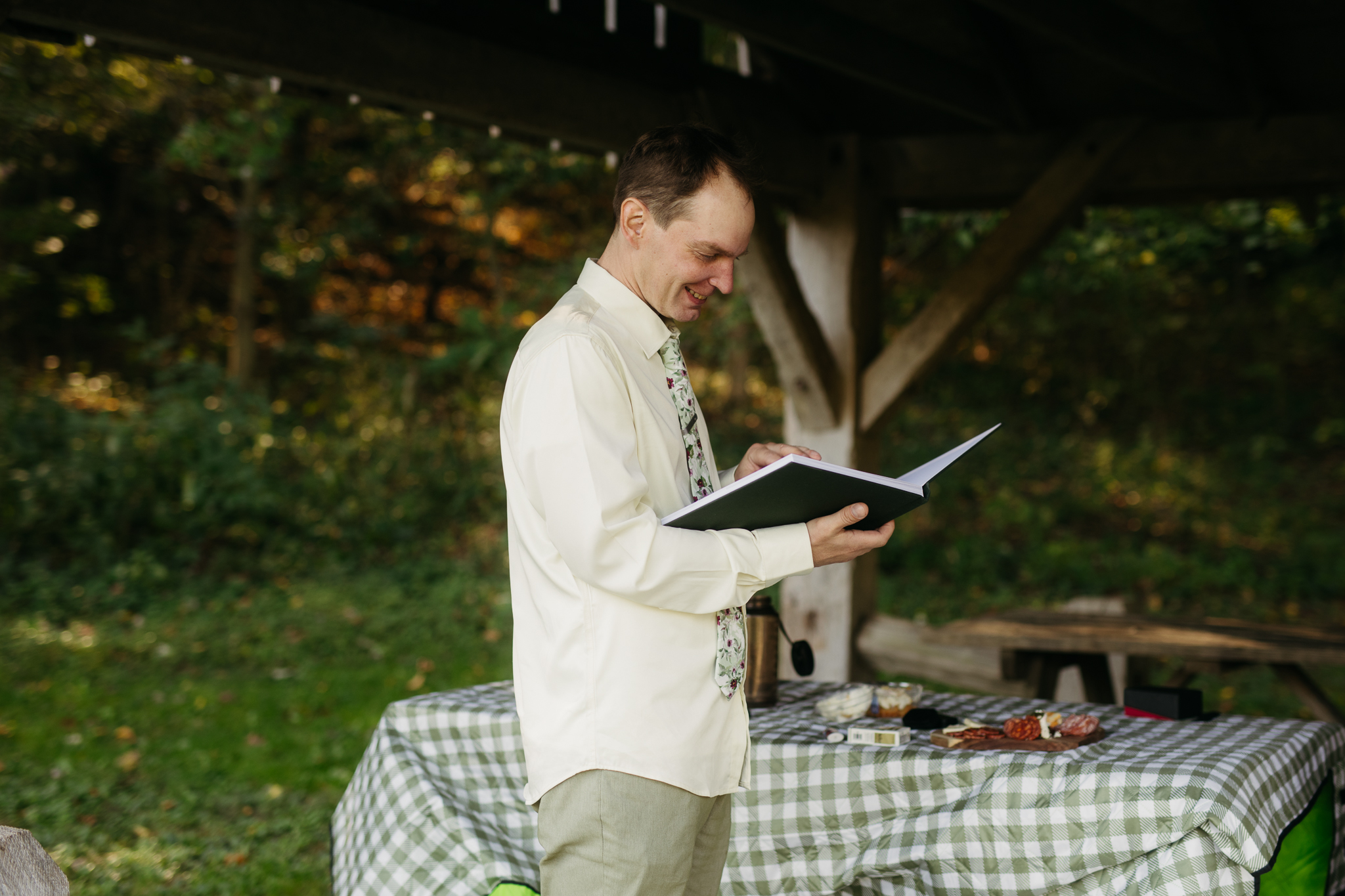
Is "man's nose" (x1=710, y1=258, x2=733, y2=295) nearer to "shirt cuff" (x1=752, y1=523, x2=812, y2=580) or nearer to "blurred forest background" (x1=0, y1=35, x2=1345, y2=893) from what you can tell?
"shirt cuff" (x1=752, y1=523, x2=812, y2=580)

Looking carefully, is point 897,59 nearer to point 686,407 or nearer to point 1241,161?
point 1241,161

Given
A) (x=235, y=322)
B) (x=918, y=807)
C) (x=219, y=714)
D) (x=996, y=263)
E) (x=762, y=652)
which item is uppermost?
(x=235, y=322)


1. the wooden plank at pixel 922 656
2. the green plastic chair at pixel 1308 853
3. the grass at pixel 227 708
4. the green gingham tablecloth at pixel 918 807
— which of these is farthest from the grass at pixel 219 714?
the green plastic chair at pixel 1308 853

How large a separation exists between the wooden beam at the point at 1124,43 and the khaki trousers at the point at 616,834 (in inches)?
93.8

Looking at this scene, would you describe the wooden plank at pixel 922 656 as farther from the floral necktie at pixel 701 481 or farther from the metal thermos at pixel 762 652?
the floral necktie at pixel 701 481

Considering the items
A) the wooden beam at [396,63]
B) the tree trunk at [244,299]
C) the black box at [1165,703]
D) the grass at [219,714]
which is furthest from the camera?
the tree trunk at [244,299]

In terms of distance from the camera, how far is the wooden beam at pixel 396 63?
96.7 inches

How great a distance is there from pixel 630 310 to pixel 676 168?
22 centimetres

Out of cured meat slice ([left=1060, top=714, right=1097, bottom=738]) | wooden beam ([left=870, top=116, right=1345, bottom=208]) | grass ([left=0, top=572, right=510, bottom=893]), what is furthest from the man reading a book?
wooden beam ([left=870, top=116, right=1345, bottom=208])

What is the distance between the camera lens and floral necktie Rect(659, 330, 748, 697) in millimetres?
1656

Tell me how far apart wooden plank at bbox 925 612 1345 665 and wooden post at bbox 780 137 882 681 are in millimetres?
408

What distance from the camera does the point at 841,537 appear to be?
5.52 feet

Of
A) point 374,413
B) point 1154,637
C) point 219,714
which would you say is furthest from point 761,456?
point 374,413

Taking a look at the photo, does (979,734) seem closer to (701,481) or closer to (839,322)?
(701,481)
